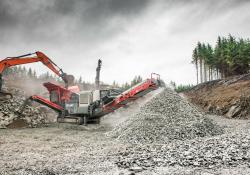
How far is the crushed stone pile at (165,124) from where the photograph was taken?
10.1 m

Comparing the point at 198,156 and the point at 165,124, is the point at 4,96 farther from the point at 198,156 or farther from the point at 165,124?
the point at 198,156

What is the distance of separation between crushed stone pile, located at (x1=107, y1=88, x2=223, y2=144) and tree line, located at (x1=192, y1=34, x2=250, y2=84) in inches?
1558

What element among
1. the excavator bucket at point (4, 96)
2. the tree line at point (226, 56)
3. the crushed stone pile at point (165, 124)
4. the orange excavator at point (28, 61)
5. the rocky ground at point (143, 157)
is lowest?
the rocky ground at point (143, 157)

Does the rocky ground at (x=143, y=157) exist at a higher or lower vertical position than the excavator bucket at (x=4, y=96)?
lower

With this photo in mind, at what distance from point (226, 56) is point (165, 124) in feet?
142

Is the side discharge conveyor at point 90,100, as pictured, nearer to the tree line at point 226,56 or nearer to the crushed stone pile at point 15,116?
the crushed stone pile at point 15,116

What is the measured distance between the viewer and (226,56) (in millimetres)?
49312

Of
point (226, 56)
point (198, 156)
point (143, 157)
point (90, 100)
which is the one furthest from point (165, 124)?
point (226, 56)

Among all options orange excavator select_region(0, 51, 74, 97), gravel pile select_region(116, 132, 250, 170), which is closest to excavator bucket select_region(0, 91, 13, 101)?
orange excavator select_region(0, 51, 74, 97)

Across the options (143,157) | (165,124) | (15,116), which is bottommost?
(143,157)

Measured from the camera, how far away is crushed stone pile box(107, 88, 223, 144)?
33.2 feet

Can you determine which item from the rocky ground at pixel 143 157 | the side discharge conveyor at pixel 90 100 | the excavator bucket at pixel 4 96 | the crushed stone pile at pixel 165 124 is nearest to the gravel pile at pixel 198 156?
the rocky ground at pixel 143 157

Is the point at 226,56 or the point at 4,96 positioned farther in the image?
the point at 226,56

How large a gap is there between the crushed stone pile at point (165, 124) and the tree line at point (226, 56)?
39568mm
